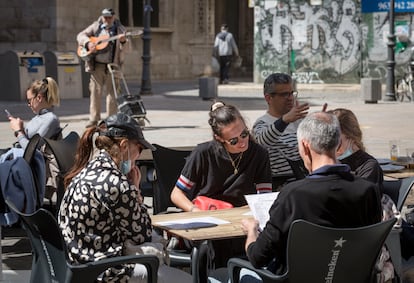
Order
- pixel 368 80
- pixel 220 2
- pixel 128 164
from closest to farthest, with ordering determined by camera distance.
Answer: pixel 128 164 → pixel 368 80 → pixel 220 2

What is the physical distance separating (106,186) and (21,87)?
18.9 meters

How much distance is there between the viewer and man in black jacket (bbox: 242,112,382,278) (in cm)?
436

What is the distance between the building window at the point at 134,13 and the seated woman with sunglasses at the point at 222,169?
28.0 m

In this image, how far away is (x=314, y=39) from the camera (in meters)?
27.3

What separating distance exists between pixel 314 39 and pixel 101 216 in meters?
23.2

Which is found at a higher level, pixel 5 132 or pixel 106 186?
pixel 106 186

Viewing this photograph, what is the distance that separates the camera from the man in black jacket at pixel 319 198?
14.3ft

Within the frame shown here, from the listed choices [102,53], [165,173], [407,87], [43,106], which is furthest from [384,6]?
[165,173]

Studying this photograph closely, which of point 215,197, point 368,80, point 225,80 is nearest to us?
point 215,197

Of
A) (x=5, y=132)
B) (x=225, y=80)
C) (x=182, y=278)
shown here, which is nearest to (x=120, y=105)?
(x=5, y=132)

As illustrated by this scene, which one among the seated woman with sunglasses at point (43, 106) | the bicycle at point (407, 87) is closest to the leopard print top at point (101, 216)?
the seated woman with sunglasses at point (43, 106)

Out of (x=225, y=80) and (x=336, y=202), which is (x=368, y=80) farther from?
(x=336, y=202)

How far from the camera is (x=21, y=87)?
23.1 meters

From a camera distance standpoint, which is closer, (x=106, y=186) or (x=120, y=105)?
(x=106, y=186)
